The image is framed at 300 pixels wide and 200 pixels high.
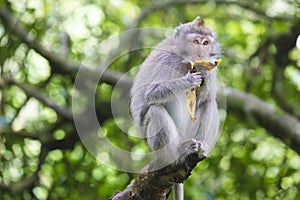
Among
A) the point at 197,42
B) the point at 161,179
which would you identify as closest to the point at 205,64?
the point at 197,42

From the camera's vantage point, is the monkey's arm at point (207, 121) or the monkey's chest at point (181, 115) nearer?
the monkey's chest at point (181, 115)

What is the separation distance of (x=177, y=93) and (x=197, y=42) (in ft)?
1.55

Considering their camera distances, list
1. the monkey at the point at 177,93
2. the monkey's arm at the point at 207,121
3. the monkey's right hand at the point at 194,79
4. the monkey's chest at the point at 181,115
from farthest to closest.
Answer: the monkey's arm at the point at 207,121
the monkey's chest at the point at 181,115
the monkey at the point at 177,93
the monkey's right hand at the point at 194,79

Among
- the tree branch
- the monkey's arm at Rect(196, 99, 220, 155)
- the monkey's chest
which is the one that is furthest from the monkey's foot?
the monkey's arm at Rect(196, 99, 220, 155)

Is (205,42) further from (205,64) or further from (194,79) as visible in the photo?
(194,79)

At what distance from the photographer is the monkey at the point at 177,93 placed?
473 cm

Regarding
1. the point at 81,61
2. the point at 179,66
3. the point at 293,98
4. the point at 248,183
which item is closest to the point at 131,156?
the point at 179,66

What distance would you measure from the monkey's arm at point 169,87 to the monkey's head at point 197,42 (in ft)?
0.69

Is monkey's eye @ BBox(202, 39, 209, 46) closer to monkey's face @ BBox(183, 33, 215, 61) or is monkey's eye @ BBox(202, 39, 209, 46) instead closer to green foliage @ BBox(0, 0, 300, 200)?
monkey's face @ BBox(183, 33, 215, 61)

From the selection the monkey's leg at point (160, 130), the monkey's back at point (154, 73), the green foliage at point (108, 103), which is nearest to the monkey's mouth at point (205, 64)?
the monkey's back at point (154, 73)

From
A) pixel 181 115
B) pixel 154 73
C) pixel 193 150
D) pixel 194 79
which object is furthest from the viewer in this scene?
pixel 154 73

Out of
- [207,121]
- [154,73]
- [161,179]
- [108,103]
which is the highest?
[161,179]

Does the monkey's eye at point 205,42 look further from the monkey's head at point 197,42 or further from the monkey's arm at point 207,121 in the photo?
the monkey's arm at point 207,121

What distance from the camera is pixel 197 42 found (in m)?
4.91
